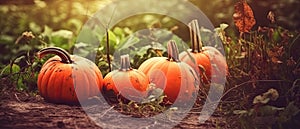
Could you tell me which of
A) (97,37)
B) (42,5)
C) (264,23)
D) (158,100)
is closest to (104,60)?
(97,37)

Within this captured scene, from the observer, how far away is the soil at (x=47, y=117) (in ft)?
8.50

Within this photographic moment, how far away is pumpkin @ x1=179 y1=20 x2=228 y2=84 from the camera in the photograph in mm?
3311

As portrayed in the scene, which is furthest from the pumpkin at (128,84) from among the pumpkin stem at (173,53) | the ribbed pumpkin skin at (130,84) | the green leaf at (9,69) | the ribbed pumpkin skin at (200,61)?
the green leaf at (9,69)

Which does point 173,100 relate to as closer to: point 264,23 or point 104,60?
point 104,60

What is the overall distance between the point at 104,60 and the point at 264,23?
2123mm

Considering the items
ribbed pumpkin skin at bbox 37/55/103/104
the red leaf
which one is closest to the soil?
ribbed pumpkin skin at bbox 37/55/103/104

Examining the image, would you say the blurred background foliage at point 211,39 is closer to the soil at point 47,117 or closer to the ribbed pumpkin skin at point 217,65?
the ribbed pumpkin skin at point 217,65

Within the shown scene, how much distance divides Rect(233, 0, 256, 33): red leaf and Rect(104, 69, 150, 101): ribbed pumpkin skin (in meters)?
0.56

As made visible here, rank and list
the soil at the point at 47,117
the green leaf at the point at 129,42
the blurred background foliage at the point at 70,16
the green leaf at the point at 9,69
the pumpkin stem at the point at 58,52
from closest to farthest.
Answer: the soil at the point at 47,117
the pumpkin stem at the point at 58,52
the green leaf at the point at 9,69
the green leaf at the point at 129,42
the blurred background foliage at the point at 70,16

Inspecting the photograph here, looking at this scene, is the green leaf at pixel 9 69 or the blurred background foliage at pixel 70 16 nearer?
the green leaf at pixel 9 69

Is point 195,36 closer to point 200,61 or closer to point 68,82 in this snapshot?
point 200,61

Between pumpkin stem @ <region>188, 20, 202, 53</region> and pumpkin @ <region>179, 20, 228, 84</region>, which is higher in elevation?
pumpkin stem @ <region>188, 20, 202, 53</region>

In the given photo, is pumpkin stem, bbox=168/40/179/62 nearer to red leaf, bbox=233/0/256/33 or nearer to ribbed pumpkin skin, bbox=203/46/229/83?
ribbed pumpkin skin, bbox=203/46/229/83

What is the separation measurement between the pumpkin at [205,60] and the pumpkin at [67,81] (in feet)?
1.77
